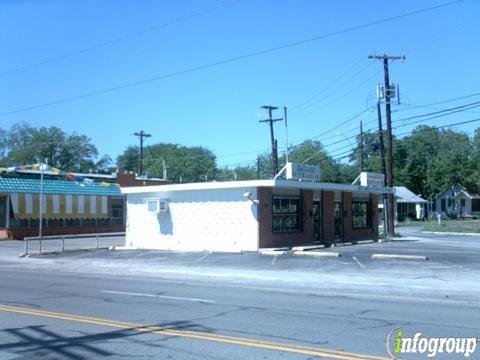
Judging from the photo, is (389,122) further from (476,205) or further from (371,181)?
(476,205)

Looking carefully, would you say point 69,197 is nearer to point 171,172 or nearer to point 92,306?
point 92,306

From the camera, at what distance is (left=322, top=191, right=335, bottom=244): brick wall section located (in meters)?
30.8

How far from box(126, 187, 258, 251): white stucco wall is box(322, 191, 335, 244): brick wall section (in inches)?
201

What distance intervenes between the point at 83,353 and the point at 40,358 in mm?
514

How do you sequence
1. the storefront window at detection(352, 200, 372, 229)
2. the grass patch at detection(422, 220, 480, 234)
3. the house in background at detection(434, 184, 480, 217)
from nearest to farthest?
the storefront window at detection(352, 200, 372, 229) < the grass patch at detection(422, 220, 480, 234) < the house in background at detection(434, 184, 480, 217)

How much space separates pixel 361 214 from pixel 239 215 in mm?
9811

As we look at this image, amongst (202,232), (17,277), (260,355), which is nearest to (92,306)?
(260,355)

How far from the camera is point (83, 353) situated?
25.7 ft

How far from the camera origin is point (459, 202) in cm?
8912

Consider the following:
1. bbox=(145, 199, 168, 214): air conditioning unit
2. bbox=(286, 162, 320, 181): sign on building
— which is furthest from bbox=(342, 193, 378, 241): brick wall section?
bbox=(145, 199, 168, 214): air conditioning unit

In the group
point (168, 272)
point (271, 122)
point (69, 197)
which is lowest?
point (168, 272)

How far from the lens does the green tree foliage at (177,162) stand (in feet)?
359

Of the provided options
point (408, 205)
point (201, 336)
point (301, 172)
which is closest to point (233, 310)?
point (201, 336)

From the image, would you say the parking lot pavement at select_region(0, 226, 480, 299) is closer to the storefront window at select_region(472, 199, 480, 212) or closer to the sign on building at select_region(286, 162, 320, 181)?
the sign on building at select_region(286, 162, 320, 181)
